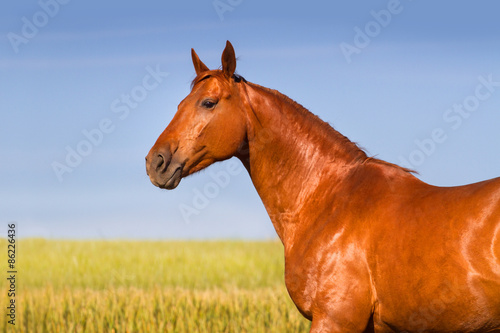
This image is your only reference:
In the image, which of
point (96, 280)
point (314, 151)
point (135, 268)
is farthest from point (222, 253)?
point (314, 151)

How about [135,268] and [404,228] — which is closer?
[404,228]

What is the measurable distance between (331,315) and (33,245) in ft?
59.7

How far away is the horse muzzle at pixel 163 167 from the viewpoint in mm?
4613

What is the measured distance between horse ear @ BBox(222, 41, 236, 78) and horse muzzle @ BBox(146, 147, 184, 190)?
901 mm

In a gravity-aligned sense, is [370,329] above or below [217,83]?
below

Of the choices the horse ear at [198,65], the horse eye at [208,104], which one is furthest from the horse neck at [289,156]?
the horse ear at [198,65]

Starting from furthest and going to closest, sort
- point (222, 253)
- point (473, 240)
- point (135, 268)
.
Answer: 1. point (222, 253)
2. point (135, 268)
3. point (473, 240)

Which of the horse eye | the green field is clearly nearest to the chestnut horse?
the horse eye

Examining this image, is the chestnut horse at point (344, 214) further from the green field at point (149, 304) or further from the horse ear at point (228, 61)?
the green field at point (149, 304)

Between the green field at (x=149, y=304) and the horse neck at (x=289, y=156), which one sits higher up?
the horse neck at (x=289, y=156)

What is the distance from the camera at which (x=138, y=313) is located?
841cm

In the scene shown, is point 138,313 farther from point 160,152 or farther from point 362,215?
point 362,215

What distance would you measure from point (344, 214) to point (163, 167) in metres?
1.64

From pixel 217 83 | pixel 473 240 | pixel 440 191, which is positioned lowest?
pixel 473 240
